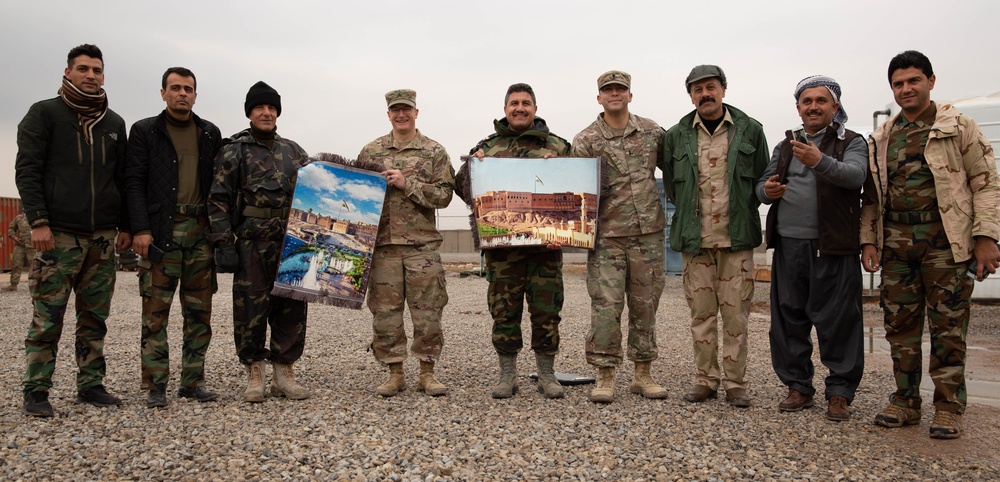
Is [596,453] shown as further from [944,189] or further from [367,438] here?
[944,189]

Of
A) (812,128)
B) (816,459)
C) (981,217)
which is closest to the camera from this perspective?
(816,459)

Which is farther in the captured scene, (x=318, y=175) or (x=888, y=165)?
(x=318, y=175)

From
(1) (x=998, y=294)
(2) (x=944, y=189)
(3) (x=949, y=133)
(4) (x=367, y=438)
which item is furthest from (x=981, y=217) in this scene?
(1) (x=998, y=294)

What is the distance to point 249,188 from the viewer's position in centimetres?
520

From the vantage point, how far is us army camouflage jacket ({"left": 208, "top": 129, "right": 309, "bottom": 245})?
16.7 feet

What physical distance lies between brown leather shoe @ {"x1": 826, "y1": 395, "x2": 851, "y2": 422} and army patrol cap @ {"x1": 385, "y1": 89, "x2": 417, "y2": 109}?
3653mm

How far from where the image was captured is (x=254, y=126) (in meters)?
5.36

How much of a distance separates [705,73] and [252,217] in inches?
134

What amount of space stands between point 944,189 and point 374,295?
3924 mm

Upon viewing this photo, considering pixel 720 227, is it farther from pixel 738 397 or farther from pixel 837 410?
pixel 837 410

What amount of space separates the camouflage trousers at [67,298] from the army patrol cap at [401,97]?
2.16m

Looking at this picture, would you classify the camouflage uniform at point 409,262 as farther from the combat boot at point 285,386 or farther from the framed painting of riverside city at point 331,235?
the combat boot at point 285,386

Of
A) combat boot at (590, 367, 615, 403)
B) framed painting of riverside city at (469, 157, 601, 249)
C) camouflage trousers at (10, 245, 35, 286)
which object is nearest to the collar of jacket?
framed painting of riverside city at (469, 157, 601, 249)

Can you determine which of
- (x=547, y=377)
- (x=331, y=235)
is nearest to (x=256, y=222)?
(x=331, y=235)
